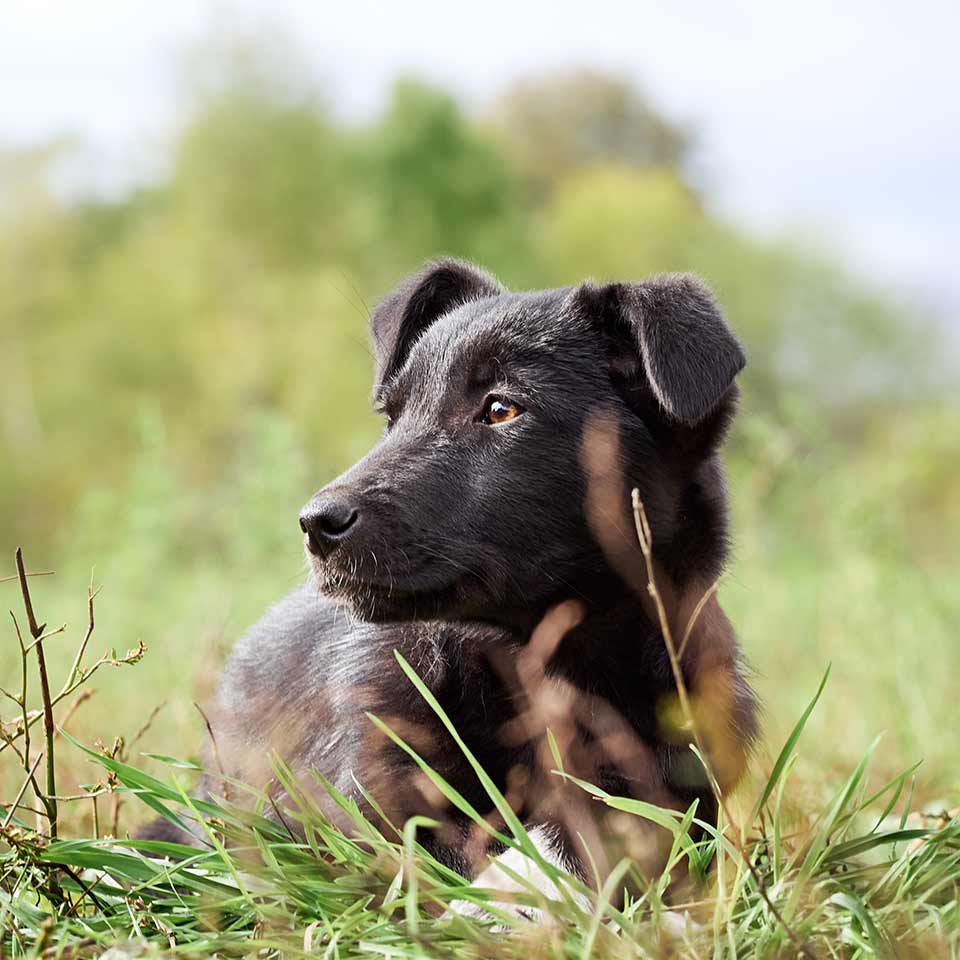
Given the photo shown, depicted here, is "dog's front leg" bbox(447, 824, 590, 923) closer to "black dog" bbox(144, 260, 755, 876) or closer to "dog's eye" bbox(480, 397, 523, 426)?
"black dog" bbox(144, 260, 755, 876)

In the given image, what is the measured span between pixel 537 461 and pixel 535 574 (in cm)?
30

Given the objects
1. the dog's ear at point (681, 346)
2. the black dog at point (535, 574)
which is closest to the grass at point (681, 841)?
the black dog at point (535, 574)

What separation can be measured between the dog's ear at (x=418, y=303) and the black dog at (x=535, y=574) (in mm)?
340

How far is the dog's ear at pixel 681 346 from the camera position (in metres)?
2.84

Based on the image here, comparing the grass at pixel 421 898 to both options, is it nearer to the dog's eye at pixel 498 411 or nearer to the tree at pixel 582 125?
the dog's eye at pixel 498 411

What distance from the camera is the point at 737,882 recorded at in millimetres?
2186

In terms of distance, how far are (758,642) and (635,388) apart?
4694 millimetres

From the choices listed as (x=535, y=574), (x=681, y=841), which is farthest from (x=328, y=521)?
(x=681, y=841)

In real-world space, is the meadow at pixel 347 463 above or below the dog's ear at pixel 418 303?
below

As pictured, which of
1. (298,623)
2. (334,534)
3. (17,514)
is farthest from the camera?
(17,514)

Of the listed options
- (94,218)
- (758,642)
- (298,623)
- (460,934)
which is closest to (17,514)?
(94,218)

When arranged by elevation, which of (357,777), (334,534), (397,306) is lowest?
(357,777)

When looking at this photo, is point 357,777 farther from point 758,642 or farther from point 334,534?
point 758,642

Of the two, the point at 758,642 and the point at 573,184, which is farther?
the point at 573,184
